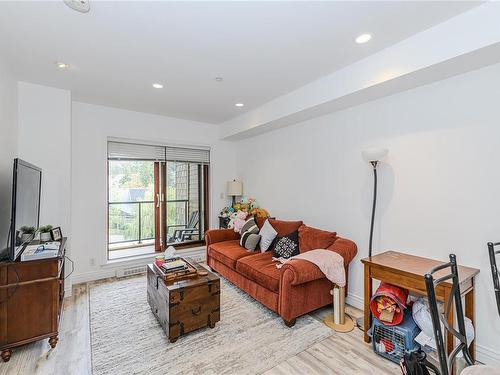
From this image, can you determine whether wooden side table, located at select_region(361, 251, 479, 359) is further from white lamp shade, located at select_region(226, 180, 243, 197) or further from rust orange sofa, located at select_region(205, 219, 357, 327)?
white lamp shade, located at select_region(226, 180, 243, 197)

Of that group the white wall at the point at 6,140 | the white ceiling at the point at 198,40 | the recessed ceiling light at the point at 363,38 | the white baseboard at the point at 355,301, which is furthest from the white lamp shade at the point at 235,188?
the recessed ceiling light at the point at 363,38

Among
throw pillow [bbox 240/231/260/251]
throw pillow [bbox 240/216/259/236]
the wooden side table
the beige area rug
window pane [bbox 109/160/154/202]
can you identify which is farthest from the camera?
window pane [bbox 109/160/154/202]

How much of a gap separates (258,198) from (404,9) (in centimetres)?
331

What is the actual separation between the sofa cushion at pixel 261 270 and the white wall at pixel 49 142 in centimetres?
232

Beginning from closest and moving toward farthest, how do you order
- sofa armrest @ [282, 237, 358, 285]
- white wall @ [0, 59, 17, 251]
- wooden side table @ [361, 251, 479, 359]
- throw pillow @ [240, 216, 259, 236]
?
wooden side table @ [361, 251, 479, 359]
white wall @ [0, 59, 17, 251]
sofa armrest @ [282, 237, 358, 285]
throw pillow @ [240, 216, 259, 236]

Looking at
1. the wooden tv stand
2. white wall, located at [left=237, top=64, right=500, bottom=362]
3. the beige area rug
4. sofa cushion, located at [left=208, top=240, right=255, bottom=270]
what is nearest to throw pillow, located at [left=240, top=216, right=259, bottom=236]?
sofa cushion, located at [left=208, top=240, right=255, bottom=270]

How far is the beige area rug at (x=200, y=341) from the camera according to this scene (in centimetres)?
197

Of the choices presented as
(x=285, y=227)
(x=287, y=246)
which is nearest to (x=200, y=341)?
(x=287, y=246)

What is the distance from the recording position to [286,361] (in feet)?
6.62

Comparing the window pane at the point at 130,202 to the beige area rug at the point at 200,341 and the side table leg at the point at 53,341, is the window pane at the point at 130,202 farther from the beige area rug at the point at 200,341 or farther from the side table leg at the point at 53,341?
the side table leg at the point at 53,341

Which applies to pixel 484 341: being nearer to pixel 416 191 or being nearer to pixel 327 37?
pixel 416 191

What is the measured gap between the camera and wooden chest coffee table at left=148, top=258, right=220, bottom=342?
224 cm

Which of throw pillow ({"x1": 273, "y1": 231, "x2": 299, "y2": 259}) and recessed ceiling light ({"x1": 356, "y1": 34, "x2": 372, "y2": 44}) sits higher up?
recessed ceiling light ({"x1": 356, "y1": 34, "x2": 372, "y2": 44})

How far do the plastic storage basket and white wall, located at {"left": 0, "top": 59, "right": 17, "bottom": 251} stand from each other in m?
3.32
